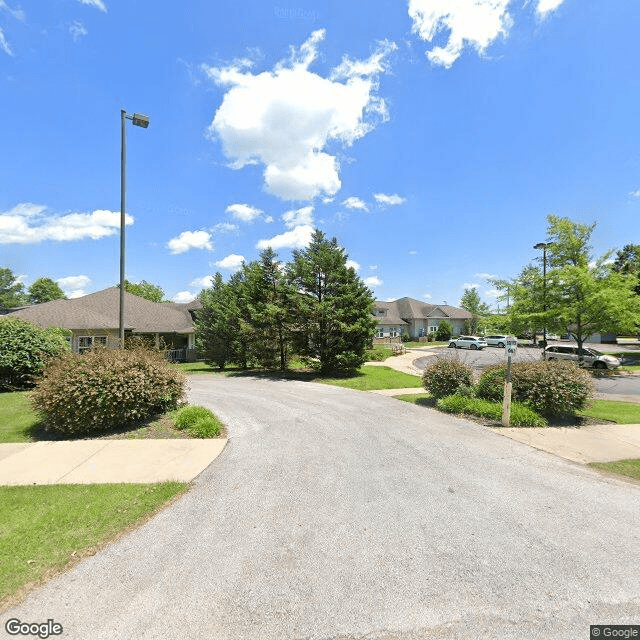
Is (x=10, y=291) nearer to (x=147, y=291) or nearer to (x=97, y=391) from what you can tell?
(x=147, y=291)

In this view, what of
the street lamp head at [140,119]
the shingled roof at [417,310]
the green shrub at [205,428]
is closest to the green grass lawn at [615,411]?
the green shrub at [205,428]

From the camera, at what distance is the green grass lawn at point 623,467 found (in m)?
6.52

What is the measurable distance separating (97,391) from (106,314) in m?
22.0

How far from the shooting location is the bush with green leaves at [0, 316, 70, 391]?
13.5 meters

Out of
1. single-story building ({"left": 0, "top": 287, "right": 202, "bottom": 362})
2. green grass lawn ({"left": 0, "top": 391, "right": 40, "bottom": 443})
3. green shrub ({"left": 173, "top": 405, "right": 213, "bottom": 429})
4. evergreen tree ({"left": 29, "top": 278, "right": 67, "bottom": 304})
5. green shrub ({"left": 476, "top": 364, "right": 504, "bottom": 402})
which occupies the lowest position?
green grass lawn ({"left": 0, "top": 391, "right": 40, "bottom": 443})

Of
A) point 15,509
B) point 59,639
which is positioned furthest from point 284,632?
point 15,509

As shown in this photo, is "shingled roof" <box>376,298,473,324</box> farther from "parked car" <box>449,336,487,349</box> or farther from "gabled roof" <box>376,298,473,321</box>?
"parked car" <box>449,336,487,349</box>

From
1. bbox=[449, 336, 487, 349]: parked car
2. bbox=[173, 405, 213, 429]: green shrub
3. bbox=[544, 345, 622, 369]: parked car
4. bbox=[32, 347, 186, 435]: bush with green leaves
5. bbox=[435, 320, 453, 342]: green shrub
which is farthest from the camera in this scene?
bbox=[435, 320, 453, 342]: green shrub

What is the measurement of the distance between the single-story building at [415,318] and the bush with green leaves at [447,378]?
45557 mm

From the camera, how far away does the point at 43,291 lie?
233 feet

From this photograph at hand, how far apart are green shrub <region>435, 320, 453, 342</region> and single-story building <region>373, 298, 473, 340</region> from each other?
2.62m

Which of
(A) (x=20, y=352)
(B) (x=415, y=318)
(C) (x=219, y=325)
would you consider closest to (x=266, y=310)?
(C) (x=219, y=325)

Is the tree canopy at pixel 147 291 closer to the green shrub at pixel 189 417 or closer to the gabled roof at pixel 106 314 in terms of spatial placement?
the gabled roof at pixel 106 314

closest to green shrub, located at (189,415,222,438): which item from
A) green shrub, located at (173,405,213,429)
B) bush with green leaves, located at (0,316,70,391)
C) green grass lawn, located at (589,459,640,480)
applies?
green shrub, located at (173,405,213,429)
